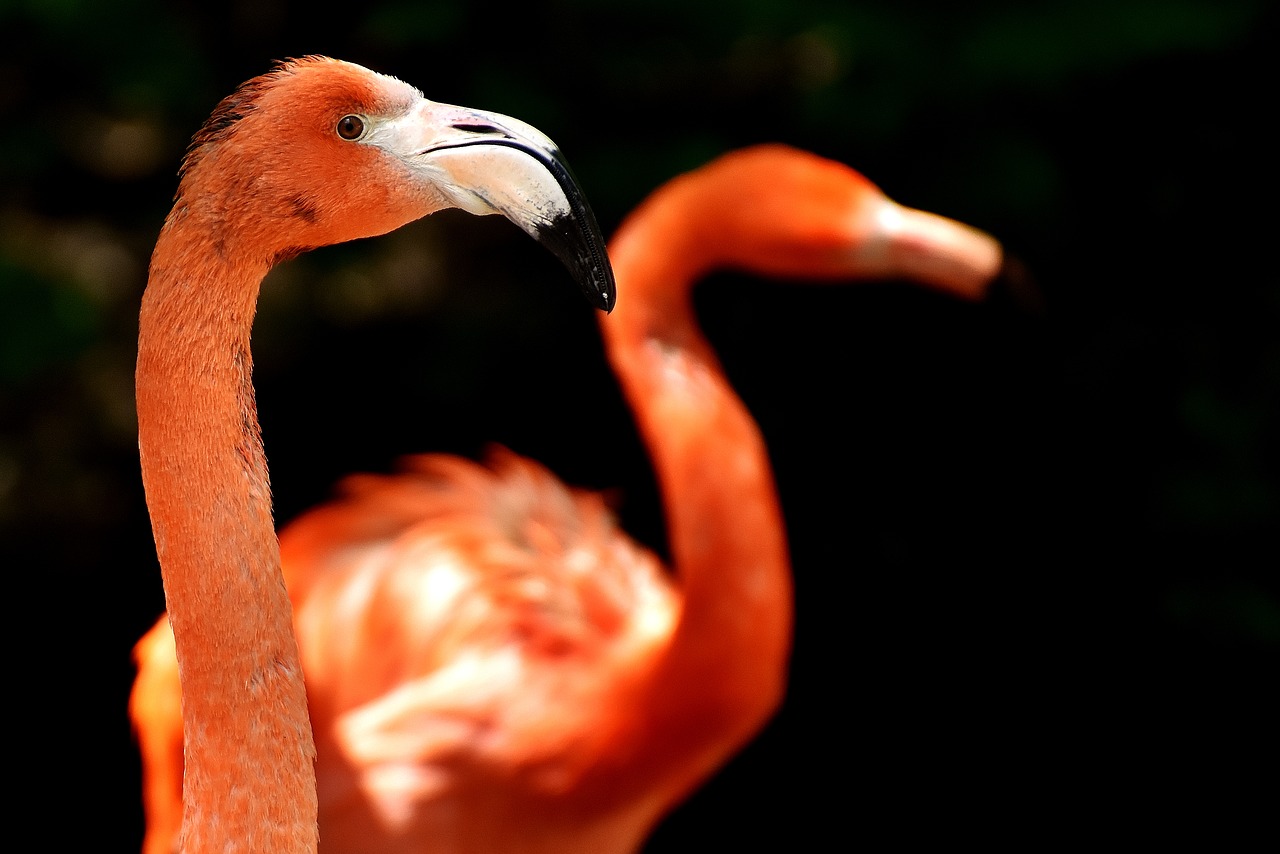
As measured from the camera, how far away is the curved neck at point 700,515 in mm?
2068

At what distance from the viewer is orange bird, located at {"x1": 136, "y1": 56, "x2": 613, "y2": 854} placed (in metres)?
1.13

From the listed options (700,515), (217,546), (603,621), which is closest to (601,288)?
(217,546)

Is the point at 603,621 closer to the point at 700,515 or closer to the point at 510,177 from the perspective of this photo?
the point at 700,515

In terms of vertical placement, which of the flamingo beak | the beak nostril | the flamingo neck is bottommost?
the flamingo neck

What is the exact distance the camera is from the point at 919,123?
3.11 meters

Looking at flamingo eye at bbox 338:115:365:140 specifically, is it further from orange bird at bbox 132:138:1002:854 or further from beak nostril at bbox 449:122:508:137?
orange bird at bbox 132:138:1002:854

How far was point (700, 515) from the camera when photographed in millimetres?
2125

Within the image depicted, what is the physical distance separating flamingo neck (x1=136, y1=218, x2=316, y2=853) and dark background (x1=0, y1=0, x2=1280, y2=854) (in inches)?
78.9

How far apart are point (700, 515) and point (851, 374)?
Result: 1.44 meters

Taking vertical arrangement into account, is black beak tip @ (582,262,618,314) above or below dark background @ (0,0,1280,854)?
above

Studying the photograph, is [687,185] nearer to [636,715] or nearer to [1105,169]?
[636,715]

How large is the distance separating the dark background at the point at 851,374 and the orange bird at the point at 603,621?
868 millimetres

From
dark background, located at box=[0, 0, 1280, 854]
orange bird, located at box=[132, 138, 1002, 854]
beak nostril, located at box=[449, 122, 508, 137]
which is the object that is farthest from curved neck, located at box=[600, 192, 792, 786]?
beak nostril, located at box=[449, 122, 508, 137]

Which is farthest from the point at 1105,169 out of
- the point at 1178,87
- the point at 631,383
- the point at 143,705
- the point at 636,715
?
the point at 143,705
